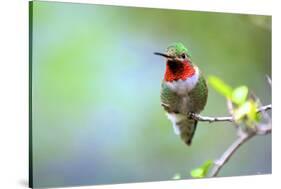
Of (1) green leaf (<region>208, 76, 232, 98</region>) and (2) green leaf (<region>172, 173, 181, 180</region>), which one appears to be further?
(2) green leaf (<region>172, 173, 181, 180</region>)

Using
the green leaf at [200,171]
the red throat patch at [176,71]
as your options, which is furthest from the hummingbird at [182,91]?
the green leaf at [200,171]

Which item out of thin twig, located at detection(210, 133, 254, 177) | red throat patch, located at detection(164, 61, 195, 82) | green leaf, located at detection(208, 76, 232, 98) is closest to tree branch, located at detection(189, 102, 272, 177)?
thin twig, located at detection(210, 133, 254, 177)

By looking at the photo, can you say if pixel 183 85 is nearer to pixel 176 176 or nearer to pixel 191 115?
pixel 191 115

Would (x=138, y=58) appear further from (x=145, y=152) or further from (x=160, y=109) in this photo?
(x=145, y=152)

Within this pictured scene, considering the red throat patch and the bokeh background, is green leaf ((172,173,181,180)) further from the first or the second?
the red throat patch

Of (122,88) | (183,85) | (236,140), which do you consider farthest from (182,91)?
(236,140)

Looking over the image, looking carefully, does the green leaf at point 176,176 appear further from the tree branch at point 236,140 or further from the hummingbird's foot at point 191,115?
the hummingbird's foot at point 191,115

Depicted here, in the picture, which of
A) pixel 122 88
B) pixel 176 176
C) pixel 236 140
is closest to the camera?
pixel 122 88
